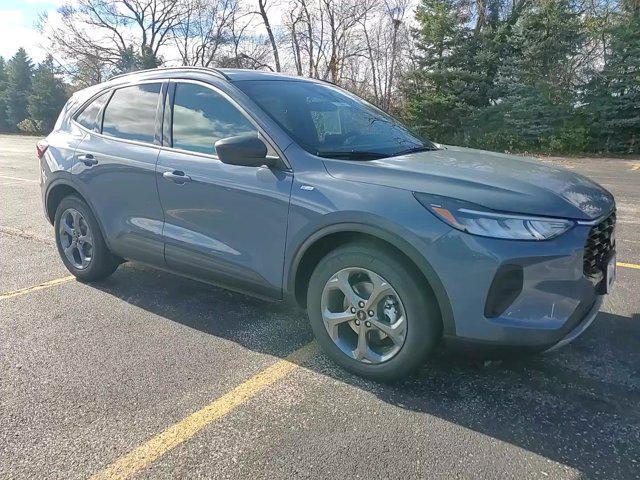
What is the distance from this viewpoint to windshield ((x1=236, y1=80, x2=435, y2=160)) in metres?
3.13

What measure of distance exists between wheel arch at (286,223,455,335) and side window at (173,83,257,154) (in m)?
0.86

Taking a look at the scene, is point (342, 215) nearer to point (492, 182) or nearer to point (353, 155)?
point (353, 155)

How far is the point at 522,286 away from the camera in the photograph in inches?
93.4

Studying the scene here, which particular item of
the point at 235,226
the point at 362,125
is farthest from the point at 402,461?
the point at 362,125

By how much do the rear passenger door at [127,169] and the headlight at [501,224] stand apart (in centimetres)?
216

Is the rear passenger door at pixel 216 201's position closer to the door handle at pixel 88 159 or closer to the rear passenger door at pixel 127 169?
the rear passenger door at pixel 127 169

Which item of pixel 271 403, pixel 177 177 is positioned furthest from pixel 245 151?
pixel 271 403

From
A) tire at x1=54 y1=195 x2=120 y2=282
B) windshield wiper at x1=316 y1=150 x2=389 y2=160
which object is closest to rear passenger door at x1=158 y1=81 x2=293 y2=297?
windshield wiper at x1=316 y1=150 x2=389 y2=160

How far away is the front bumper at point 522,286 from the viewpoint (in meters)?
2.35

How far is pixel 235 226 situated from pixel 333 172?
0.76 metres

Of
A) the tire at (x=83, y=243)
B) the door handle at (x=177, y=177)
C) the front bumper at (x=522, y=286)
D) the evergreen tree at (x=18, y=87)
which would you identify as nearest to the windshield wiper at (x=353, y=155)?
the front bumper at (x=522, y=286)

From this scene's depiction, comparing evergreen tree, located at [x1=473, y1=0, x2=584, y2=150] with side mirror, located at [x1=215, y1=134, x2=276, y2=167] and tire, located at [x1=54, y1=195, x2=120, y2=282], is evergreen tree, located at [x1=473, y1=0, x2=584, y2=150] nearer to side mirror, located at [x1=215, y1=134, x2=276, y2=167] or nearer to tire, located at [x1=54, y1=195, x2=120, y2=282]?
tire, located at [x1=54, y1=195, x2=120, y2=282]

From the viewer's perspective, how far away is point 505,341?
244 centimetres

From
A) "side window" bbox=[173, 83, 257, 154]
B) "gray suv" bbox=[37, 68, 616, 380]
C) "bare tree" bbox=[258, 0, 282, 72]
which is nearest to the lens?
"gray suv" bbox=[37, 68, 616, 380]
